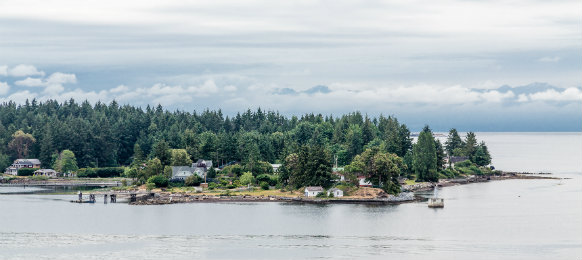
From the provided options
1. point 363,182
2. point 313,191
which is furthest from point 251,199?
point 363,182

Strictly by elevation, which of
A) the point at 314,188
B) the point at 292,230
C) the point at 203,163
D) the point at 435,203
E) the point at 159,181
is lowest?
the point at 292,230

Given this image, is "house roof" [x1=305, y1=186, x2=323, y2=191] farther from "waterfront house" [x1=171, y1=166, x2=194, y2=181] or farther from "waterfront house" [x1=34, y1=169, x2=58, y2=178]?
"waterfront house" [x1=34, y1=169, x2=58, y2=178]

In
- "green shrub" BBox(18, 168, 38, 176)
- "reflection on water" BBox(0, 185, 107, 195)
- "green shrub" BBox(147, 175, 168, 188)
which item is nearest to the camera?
"green shrub" BBox(147, 175, 168, 188)

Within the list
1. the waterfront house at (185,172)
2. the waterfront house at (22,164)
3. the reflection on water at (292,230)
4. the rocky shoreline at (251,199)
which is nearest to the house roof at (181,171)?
the waterfront house at (185,172)

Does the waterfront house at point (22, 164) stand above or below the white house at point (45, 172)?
above

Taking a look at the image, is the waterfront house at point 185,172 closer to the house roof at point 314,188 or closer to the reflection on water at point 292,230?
the reflection on water at point 292,230

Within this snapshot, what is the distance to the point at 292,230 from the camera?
8050 cm

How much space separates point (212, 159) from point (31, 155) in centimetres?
5034

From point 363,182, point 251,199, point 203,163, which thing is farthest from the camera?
point 203,163

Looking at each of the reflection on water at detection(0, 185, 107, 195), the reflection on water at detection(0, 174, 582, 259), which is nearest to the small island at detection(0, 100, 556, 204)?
the reflection on water at detection(0, 185, 107, 195)

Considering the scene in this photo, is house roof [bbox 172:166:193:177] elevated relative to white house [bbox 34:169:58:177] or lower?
lower

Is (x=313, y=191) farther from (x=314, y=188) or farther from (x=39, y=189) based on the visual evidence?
(x=39, y=189)

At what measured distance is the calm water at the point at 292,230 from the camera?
2643 inches

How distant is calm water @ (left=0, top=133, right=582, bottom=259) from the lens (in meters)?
67.1
